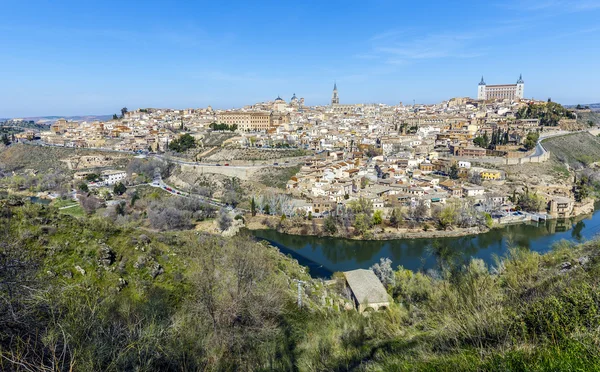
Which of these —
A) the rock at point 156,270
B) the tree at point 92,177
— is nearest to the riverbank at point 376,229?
the rock at point 156,270

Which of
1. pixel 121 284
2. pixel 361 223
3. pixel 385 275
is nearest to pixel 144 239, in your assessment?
pixel 121 284

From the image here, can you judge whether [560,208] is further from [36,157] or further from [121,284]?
[36,157]

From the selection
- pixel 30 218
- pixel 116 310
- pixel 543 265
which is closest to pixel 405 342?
pixel 116 310

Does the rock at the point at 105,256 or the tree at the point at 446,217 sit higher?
the rock at the point at 105,256

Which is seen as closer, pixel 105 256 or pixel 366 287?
pixel 105 256

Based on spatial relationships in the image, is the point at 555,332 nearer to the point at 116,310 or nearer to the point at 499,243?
the point at 116,310

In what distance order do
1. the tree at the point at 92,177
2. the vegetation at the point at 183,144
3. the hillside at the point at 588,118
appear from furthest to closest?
the hillside at the point at 588,118
the vegetation at the point at 183,144
the tree at the point at 92,177

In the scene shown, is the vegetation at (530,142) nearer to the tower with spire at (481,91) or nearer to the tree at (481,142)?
the tree at (481,142)
